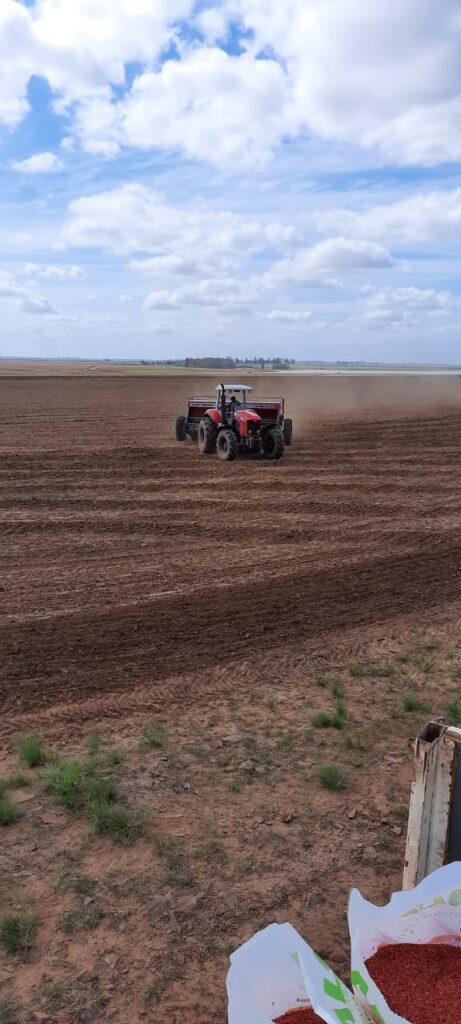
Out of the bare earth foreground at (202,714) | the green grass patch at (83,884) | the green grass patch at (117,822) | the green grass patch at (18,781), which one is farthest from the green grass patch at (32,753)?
the green grass patch at (83,884)

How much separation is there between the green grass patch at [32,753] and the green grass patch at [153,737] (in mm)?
698

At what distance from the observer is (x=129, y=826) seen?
4250mm

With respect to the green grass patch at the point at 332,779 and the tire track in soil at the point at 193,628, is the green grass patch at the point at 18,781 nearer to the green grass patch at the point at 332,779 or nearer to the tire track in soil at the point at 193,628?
the tire track in soil at the point at 193,628

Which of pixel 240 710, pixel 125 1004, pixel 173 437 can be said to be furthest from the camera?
pixel 173 437

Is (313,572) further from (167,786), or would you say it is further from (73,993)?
(73,993)

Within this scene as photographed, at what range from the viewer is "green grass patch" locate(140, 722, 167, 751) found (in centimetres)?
512

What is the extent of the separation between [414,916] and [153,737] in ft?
9.35

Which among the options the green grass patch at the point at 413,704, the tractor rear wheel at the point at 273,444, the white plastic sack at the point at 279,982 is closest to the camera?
the white plastic sack at the point at 279,982

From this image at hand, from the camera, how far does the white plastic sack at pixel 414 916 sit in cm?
257

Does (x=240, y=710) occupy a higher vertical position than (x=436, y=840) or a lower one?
lower

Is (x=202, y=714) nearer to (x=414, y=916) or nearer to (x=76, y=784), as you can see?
(x=76, y=784)

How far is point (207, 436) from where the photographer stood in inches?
692

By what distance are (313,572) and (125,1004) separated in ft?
20.5

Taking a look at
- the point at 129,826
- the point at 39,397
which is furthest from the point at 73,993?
the point at 39,397
